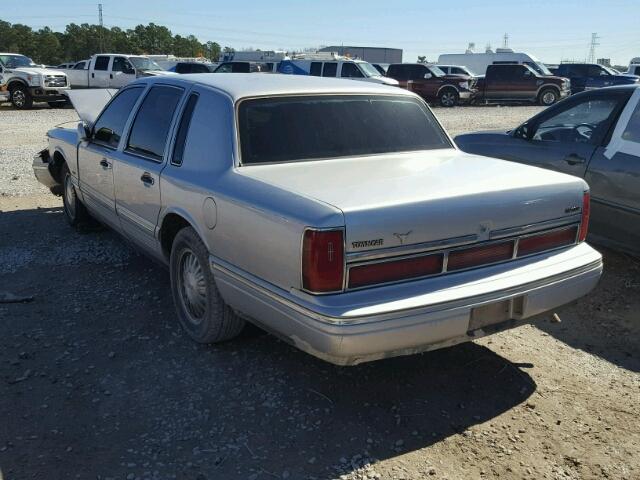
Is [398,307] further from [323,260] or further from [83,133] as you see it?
[83,133]

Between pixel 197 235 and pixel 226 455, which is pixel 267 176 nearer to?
pixel 197 235

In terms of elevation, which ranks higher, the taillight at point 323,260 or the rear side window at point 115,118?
the rear side window at point 115,118

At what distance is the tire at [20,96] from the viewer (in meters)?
21.9

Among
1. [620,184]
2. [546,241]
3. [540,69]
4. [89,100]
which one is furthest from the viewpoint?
[540,69]

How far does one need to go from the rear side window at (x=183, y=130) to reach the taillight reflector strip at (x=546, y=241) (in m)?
2.19

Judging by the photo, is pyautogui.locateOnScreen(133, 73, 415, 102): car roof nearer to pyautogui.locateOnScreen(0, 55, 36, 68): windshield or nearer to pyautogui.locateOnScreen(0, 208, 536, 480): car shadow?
pyautogui.locateOnScreen(0, 208, 536, 480): car shadow

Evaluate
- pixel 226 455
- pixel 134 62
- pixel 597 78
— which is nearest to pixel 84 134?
pixel 226 455

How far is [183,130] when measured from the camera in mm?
4230

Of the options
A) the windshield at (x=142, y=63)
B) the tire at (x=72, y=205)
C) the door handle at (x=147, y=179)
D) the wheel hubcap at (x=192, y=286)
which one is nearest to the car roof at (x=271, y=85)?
the door handle at (x=147, y=179)

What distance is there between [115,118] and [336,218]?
312 centimetres

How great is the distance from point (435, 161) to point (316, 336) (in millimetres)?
1706

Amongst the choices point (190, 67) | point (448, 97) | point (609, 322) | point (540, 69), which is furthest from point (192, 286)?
point (540, 69)

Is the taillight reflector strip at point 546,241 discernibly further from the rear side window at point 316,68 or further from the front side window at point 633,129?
the rear side window at point 316,68

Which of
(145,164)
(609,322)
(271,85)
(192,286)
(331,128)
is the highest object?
(271,85)
